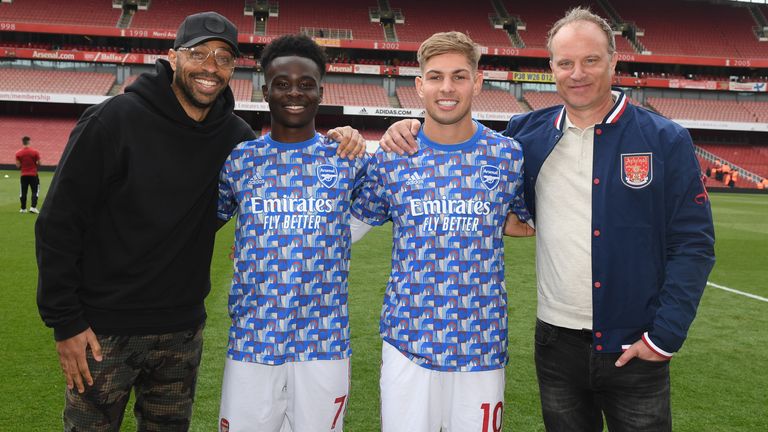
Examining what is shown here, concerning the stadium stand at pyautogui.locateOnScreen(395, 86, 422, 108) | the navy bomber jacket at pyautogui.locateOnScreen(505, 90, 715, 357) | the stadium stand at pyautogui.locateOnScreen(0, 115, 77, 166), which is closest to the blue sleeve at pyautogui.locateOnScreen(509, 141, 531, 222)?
the navy bomber jacket at pyautogui.locateOnScreen(505, 90, 715, 357)

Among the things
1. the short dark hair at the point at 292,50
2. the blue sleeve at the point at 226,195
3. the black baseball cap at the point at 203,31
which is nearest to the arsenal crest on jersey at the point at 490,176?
the short dark hair at the point at 292,50

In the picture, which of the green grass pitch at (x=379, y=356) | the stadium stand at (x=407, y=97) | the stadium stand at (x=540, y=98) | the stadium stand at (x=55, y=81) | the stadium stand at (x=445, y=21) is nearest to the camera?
the green grass pitch at (x=379, y=356)

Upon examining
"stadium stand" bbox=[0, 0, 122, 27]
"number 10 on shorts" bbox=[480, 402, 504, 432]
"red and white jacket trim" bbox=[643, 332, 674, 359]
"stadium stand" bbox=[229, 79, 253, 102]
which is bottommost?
"number 10 on shorts" bbox=[480, 402, 504, 432]

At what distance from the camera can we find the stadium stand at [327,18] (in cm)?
3772

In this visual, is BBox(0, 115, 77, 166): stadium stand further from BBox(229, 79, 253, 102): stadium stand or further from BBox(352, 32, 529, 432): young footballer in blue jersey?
BBox(352, 32, 529, 432): young footballer in blue jersey

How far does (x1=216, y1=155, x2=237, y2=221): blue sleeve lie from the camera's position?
258 centimetres

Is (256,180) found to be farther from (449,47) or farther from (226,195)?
(449,47)

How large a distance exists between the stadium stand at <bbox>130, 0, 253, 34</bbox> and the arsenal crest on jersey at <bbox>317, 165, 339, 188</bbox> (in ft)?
116

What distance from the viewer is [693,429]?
3770 mm

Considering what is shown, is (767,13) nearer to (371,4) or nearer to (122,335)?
(371,4)

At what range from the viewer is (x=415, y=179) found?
2449 mm

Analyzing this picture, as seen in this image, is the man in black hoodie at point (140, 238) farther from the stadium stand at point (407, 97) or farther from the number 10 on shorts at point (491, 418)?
the stadium stand at point (407, 97)

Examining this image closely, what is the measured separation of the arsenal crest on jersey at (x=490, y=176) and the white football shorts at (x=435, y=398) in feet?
2.42

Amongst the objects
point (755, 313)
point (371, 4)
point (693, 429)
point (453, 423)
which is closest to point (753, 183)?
point (371, 4)
